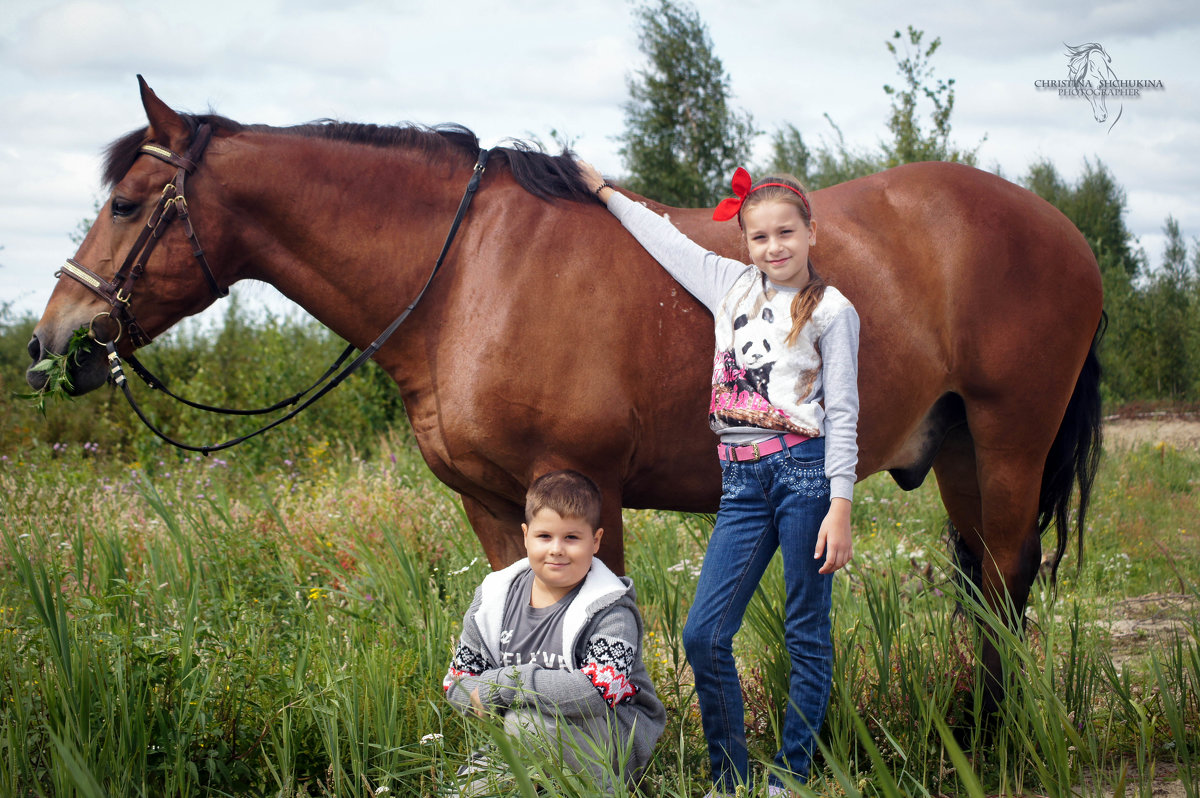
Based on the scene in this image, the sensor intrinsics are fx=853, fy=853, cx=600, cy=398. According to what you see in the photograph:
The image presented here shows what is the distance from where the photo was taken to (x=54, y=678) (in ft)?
7.84

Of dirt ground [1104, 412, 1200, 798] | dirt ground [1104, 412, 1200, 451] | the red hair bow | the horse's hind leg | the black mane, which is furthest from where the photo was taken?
dirt ground [1104, 412, 1200, 451]

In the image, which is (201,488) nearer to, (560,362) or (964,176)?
(560,362)

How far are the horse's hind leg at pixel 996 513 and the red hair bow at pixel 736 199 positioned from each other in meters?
1.32

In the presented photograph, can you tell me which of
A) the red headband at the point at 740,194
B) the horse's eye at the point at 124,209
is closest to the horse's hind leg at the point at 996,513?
the red headband at the point at 740,194

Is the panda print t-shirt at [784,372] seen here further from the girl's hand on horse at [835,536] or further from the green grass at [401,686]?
the green grass at [401,686]

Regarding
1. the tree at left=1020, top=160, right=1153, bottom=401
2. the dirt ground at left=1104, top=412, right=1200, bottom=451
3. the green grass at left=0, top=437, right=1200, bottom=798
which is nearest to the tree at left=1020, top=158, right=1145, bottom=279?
the tree at left=1020, top=160, right=1153, bottom=401

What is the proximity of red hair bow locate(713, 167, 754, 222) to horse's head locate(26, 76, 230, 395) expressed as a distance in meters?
1.57

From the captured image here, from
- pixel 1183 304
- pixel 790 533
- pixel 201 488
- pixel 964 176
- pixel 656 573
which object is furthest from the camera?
pixel 1183 304

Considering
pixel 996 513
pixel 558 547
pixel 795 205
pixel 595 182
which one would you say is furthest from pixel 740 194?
pixel 996 513

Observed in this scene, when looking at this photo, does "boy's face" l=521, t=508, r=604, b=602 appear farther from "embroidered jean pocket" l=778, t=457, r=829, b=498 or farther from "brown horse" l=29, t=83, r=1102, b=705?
"embroidered jean pocket" l=778, t=457, r=829, b=498

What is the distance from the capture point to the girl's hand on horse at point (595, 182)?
9.22 feet

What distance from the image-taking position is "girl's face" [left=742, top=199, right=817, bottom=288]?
2.33 metres

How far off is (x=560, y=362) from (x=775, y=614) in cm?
108

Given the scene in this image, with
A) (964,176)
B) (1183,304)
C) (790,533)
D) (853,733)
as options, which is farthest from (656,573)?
(1183,304)
